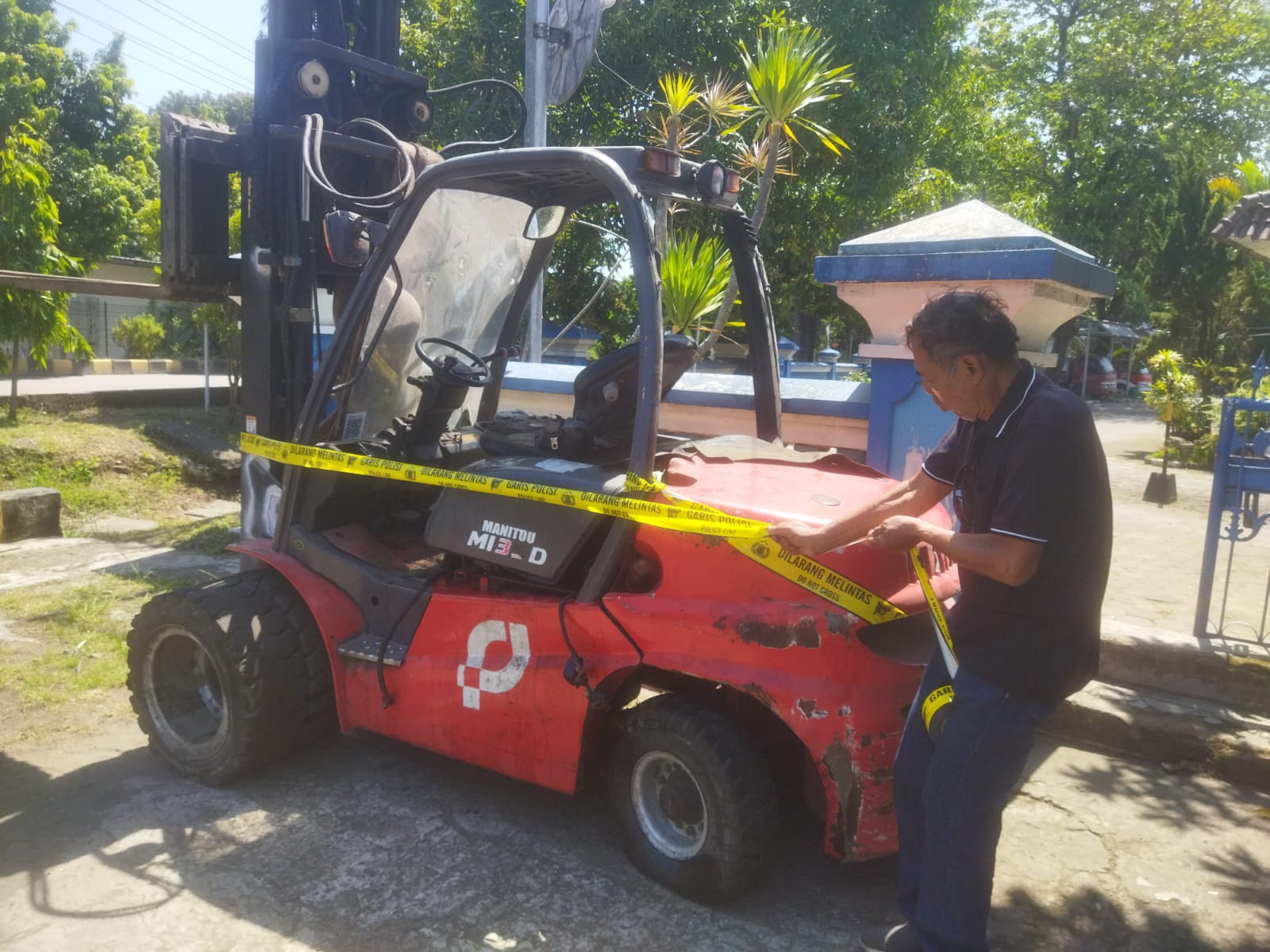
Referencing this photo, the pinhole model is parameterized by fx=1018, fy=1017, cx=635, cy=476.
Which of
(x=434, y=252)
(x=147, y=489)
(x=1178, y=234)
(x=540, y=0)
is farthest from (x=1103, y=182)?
(x=434, y=252)

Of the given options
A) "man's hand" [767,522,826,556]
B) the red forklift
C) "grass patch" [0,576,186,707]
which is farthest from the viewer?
"grass patch" [0,576,186,707]

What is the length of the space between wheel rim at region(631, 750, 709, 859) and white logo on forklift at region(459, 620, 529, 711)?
512 millimetres

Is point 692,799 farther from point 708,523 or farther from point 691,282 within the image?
point 691,282

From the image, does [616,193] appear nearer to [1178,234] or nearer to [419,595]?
[419,595]

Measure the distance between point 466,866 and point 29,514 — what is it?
6.06 meters

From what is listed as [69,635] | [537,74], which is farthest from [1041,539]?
[537,74]

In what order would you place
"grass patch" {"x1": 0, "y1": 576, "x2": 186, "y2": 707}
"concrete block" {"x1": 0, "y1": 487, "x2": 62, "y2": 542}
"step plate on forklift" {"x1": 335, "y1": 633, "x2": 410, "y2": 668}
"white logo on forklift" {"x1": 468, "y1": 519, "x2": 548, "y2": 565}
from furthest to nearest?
"concrete block" {"x1": 0, "y1": 487, "x2": 62, "y2": 542} < "grass patch" {"x1": 0, "y1": 576, "x2": 186, "y2": 707} < "step plate on forklift" {"x1": 335, "y1": 633, "x2": 410, "y2": 668} < "white logo on forklift" {"x1": 468, "y1": 519, "x2": 548, "y2": 565}

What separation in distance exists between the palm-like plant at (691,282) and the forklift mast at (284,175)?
1.94 meters

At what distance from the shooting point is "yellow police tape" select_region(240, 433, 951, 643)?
2902mm

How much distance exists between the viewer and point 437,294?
14.7 ft

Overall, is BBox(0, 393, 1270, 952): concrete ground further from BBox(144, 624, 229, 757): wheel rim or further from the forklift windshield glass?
the forklift windshield glass

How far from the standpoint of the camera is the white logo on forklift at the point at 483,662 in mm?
3395

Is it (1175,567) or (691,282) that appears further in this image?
(1175,567)

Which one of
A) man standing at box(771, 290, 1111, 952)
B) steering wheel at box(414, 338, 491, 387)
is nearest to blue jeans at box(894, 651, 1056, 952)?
man standing at box(771, 290, 1111, 952)
